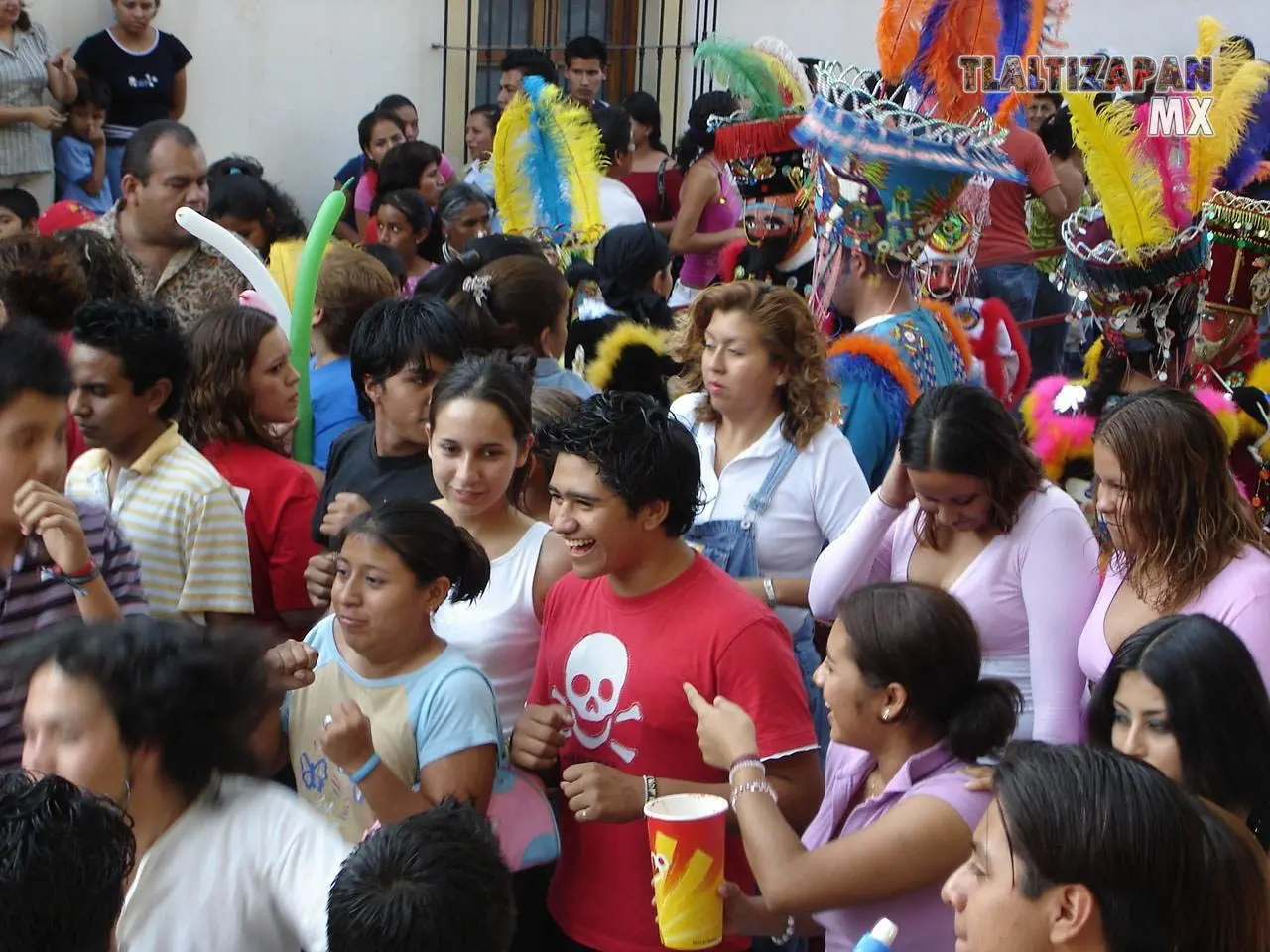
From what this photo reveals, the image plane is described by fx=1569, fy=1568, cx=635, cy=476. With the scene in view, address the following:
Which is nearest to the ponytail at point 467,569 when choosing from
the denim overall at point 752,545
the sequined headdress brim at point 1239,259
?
the denim overall at point 752,545

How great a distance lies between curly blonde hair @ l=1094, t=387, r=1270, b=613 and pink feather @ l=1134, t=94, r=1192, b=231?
1383 mm

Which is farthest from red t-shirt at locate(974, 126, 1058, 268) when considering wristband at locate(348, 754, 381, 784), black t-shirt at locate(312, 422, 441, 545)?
wristband at locate(348, 754, 381, 784)

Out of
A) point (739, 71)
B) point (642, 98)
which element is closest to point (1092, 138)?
point (739, 71)

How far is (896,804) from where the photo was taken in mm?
2482

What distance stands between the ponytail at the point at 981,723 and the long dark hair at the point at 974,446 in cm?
69

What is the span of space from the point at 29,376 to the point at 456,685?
35.1 inches

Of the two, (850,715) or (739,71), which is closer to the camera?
(850,715)

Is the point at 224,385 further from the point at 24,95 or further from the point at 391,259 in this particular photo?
the point at 24,95

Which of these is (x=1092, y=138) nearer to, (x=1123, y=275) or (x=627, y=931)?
(x=1123, y=275)

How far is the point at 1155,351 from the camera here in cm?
420

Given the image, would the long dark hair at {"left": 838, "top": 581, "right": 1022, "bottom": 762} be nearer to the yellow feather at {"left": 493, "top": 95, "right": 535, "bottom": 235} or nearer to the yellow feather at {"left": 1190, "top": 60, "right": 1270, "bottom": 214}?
the yellow feather at {"left": 1190, "top": 60, "right": 1270, "bottom": 214}

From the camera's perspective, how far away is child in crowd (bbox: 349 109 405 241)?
9.03 meters

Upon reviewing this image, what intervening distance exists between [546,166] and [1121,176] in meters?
2.66

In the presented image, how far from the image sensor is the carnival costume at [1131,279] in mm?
4172
